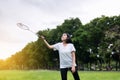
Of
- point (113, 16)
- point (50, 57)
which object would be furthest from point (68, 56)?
point (50, 57)

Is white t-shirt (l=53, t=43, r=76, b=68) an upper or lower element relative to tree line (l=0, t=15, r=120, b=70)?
A: lower

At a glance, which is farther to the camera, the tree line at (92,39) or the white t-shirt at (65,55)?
the tree line at (92,39)

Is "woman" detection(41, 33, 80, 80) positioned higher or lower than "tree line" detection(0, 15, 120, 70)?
lower

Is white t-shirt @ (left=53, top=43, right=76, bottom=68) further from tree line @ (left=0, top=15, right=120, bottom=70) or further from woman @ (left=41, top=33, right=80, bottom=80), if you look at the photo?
tree line @ (left=0, top=15, right=120, bottom=70)

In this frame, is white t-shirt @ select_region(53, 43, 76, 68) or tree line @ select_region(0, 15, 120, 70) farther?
tree line @ select_region(0, 15, 120, 70)

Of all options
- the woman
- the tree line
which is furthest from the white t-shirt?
the tree line

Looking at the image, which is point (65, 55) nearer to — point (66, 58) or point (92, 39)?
point (66, 58)

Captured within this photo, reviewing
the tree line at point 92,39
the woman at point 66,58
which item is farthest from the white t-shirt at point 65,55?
the tree line at point 92,39

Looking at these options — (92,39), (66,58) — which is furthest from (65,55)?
(92,39)

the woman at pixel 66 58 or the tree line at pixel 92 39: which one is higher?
the tree line at pixel 92 39

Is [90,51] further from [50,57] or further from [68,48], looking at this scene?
[68,48]

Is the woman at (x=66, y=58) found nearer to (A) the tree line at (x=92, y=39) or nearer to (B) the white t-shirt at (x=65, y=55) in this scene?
(B) the white t-shirt at (x=65, y=55)

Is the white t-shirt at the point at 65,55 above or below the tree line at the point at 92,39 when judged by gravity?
below

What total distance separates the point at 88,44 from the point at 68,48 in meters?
79.5
